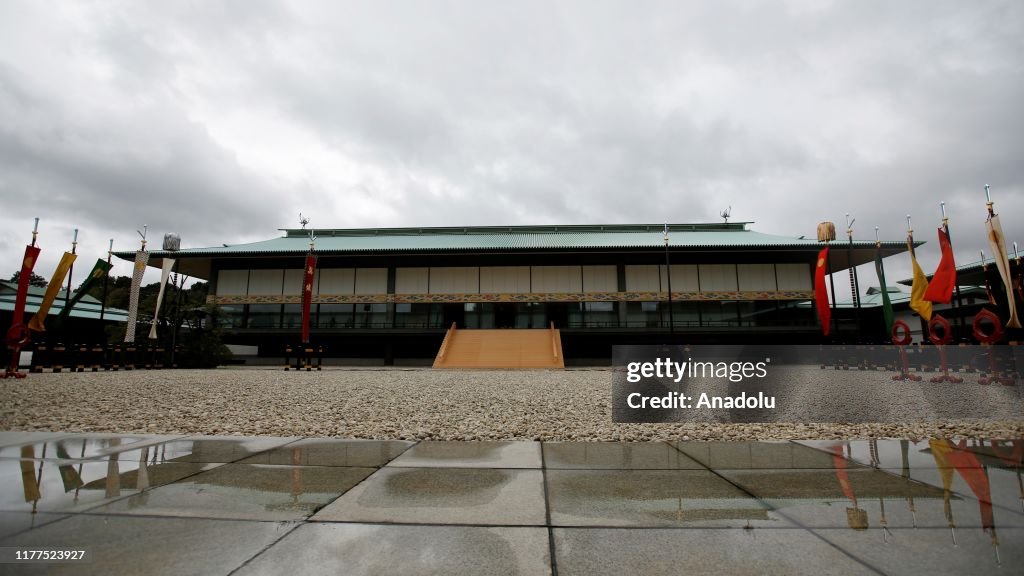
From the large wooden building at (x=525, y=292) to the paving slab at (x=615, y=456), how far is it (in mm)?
26956

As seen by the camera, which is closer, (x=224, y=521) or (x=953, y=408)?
(x=224, y=521)

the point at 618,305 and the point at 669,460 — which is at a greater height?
the point at 618,305

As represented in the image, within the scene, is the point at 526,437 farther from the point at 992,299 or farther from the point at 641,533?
the point at 992,299

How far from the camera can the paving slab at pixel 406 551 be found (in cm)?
250

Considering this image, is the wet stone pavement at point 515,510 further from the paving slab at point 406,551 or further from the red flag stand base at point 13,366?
the red flag stand base at point 13,366

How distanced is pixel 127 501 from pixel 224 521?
1.02m

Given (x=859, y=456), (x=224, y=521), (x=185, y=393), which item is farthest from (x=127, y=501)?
(x=185, y=393)

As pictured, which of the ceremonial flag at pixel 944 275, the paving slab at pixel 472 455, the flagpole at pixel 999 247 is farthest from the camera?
the ceremonial flag at pixel 944 275

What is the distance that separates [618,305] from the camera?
33562mm

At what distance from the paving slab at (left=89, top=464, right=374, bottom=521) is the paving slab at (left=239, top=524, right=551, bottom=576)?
52cm

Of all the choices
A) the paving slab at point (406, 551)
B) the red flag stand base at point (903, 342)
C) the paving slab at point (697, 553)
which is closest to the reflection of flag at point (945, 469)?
the paving slab at point (697, 553)

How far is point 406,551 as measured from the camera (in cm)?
272

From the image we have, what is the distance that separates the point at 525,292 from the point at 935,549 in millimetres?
31800
